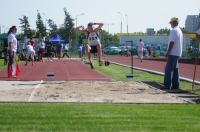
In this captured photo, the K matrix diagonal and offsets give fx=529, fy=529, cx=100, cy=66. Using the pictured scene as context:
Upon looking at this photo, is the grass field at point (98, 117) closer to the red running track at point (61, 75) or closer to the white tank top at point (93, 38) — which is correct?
the red running track at point (61, 75)

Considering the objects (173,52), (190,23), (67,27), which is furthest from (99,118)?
(67,27)

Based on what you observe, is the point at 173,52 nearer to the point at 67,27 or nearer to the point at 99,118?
the point at 99,118

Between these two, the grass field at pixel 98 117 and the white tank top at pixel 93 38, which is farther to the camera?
the white tank top at pixel 93 38

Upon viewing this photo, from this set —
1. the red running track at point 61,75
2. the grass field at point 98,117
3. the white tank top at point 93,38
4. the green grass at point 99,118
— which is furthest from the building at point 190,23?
the green grass at point 99,118

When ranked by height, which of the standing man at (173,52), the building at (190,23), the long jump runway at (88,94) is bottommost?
the long jump runway at (88,94)

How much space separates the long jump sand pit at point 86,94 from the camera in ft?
41.4

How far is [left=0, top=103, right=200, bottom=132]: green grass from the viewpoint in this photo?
8.77 meters

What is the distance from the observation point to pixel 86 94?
13.8m

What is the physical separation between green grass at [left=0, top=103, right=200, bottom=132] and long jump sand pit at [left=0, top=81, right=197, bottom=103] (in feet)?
3.42

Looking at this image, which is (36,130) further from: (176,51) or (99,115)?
(176,51)

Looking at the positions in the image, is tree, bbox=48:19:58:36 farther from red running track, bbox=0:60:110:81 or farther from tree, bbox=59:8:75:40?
red running track, bbox=0:60:110:81

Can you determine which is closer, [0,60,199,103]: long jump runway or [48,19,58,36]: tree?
[0,60,199,103]: long jump runway

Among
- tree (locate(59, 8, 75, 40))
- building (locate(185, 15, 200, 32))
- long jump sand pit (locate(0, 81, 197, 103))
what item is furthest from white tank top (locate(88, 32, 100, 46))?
tree (locate(59, 8, 75, 40))

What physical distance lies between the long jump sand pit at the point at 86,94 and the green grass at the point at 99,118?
1041 mm
